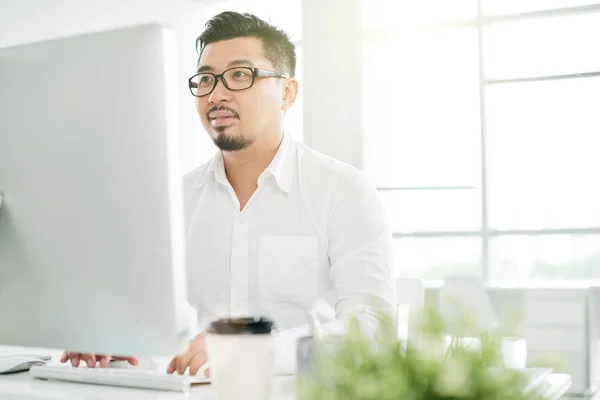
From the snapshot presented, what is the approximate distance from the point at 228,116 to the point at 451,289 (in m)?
2.71

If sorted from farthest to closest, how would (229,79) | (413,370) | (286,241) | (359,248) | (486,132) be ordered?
(486,132) → (229,79) → (286,241) → (359,248) → (413,370)

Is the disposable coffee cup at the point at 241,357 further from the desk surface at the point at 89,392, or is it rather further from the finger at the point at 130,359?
the finger at the point at 130,359

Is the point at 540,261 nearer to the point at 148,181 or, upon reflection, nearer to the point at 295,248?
the point at 295,248

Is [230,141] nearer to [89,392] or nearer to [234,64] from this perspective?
[234,64]

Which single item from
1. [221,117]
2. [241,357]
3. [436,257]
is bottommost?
[436,257]

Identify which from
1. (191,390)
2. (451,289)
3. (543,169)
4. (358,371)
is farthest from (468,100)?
(358,371)

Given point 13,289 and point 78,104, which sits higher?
point 78,104

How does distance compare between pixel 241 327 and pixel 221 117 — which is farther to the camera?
pixel 221 117

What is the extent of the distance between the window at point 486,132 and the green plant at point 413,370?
17.2ft

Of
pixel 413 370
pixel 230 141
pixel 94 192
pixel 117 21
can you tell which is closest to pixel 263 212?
pixel 230 141

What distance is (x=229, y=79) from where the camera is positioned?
2.24 metres

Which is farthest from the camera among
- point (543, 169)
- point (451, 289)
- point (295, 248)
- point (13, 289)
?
point (543, 169)

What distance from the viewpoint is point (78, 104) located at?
0.92 meters

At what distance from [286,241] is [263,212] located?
12 centimetres
